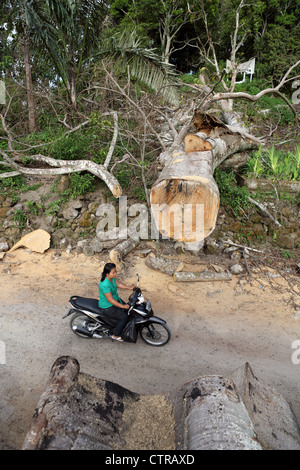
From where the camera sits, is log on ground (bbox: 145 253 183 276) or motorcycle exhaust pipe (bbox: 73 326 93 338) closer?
motorcycle exhaust pipe (bbox: 73 326 93 338)

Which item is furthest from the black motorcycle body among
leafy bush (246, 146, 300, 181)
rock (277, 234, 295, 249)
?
leafy bush (246, 146, 300, 181)

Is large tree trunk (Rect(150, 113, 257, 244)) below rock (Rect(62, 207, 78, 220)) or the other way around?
the other way around

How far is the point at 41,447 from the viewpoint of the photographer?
1.96m

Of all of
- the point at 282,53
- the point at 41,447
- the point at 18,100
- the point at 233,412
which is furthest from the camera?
the point at 282,53

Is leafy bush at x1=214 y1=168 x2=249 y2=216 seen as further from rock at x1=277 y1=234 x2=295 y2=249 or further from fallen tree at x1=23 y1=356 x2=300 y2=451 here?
fallen tree at x1=23 y1=356 x2=300 y2=451

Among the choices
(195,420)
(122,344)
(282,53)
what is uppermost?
(282,53)

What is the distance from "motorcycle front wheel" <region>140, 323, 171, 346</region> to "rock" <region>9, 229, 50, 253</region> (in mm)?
3389

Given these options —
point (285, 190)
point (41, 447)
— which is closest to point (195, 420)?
point (41, 447)

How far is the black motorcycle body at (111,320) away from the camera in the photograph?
389 centimetres

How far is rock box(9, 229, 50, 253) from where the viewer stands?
21.0ft

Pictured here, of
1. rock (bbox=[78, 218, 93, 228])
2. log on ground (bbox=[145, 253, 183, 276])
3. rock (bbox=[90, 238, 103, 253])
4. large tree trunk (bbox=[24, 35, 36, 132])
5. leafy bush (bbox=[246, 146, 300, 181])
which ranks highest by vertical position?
large tree trunk (bbox=[24, 35, 36, 132])

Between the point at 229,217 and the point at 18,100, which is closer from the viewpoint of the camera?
the point at 229,217

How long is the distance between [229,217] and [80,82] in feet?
21.8

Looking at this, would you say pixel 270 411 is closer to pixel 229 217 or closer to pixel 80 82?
pixel 229 217
